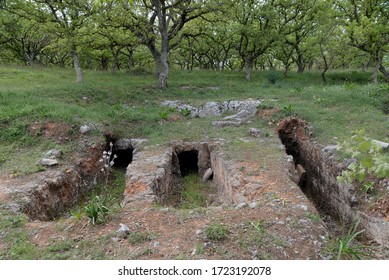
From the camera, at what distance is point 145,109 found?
13.6 m

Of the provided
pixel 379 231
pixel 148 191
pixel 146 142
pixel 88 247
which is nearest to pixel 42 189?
pixel 148 191

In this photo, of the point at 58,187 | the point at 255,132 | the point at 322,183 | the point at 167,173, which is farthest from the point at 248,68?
the point at 58,187

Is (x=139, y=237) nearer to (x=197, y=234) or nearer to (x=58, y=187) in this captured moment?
(x=197, y=234)

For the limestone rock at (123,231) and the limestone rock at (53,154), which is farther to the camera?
the limestone rock at (53,154)

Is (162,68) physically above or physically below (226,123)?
above

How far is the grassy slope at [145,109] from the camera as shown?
9.63 metres

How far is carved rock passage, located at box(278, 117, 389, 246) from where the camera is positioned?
6.18m

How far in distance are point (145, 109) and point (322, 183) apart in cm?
844

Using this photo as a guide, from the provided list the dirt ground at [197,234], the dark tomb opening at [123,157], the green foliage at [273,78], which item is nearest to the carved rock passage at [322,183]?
the dirt ground at [197,234]

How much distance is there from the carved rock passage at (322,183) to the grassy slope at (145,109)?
0.59 m

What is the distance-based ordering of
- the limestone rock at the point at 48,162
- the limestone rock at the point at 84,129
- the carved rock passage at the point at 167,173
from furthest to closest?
the limestone rock at the point at 84,129 < the limestone rock at the point at 48,162 < the carved rock passage at the point at 167,173

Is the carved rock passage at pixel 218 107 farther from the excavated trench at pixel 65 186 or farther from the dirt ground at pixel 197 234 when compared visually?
the dirt ground at pixel 197 234

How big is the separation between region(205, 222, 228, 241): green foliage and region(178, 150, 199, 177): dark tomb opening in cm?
630

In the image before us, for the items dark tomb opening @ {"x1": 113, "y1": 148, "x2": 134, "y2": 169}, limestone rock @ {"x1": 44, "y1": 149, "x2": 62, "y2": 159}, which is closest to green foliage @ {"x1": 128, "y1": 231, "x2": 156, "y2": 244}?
limestone rock @ {"x1": 44, "y1": 149, "x2": 62, "y2": 159}
